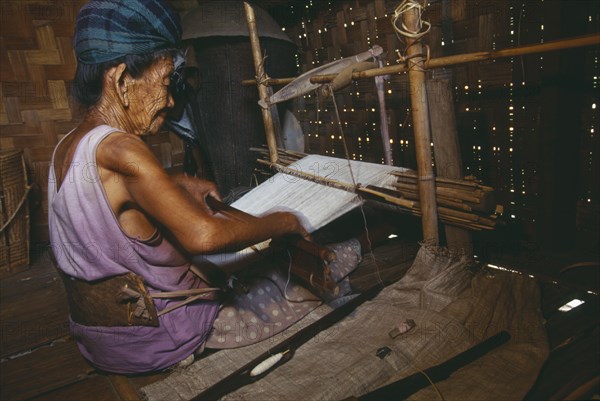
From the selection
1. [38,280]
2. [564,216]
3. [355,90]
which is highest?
[355,90]

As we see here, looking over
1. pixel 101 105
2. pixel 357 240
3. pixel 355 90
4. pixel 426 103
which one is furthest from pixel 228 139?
pixel 426 103

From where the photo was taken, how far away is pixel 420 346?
5.08ft

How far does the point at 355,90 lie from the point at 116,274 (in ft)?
9.29

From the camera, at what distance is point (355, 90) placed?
3645 mm

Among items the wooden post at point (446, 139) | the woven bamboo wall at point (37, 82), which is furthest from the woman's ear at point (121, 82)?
the woven bamboo wall at point (37, 82)

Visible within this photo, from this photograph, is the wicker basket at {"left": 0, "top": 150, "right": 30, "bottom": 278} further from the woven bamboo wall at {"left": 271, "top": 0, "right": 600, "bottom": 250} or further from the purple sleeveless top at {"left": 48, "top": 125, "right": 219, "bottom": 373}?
the woven bamboo wall at {"left": 271, "top": 0, "right": 600, "bottom": 250}

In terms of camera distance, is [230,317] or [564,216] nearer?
[230,317]

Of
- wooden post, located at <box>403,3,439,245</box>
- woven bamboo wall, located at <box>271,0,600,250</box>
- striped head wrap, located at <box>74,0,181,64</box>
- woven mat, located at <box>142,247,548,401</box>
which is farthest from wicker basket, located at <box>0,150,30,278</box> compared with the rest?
wooden post, located at <box>403,3,439,245</box>

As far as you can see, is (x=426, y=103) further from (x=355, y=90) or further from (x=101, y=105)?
(x=355, y=90)

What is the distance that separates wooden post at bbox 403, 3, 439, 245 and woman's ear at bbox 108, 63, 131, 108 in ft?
4.24

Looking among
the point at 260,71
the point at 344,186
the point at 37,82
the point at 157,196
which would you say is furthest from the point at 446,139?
the point at 37,82

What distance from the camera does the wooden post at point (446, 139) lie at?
1.78 m

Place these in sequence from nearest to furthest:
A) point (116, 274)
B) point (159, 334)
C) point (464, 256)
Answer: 1. point (116, 274)
2. point (159, 334)
3. point (464, 256)

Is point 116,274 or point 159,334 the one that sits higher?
point 116,274
